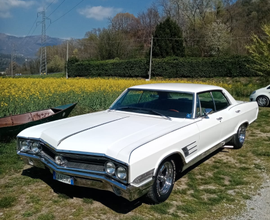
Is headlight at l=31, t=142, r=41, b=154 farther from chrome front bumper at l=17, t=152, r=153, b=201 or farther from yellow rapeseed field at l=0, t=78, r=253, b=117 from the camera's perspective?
yellow rapeseed field at l=0, t=78, r=253, b=117

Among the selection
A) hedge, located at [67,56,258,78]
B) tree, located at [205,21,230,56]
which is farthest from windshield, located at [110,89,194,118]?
tree, located at [205,21,230,56]

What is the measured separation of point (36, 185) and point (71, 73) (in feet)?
115

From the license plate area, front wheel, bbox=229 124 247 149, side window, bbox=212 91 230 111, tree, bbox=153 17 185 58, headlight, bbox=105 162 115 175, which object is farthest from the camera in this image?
tree, bbox=153 17 185 58

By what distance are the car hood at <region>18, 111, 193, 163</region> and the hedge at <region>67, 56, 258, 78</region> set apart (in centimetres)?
2287

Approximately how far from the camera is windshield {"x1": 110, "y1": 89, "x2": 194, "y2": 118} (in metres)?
4.51

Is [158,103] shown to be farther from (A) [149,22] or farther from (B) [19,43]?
(B) [19,43]

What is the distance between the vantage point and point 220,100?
18.2 feet

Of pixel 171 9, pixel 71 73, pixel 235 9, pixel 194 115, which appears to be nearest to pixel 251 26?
pixel 235 9

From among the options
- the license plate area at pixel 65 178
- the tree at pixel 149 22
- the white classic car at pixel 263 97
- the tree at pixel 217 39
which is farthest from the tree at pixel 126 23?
the license plate area at pixel 65 178

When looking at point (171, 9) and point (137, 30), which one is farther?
point (137, 30)

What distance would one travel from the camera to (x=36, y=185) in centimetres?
412


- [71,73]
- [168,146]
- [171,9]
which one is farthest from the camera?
[171,9]

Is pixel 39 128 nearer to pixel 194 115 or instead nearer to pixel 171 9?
pixel 194 115

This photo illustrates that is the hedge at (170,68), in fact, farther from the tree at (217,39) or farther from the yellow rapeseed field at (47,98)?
the yellow rapeseed field at (47,98)
